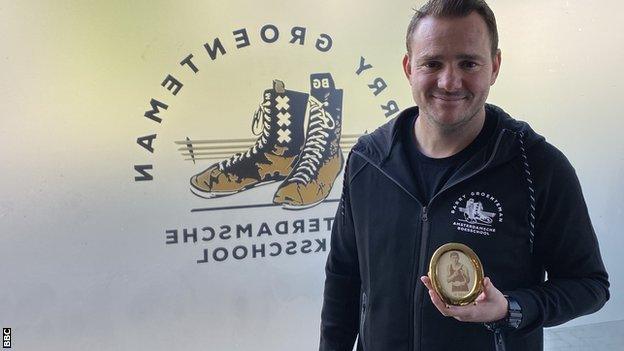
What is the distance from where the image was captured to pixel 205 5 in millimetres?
1969

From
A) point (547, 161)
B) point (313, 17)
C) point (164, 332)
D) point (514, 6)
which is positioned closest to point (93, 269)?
point (164, 332)

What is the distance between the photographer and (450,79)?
43.2 inches

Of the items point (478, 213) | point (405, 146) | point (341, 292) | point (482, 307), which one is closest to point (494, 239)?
point (478, 213)

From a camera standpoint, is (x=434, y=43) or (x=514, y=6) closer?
(x=434, y=43)

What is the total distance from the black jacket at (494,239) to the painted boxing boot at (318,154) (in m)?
0.89

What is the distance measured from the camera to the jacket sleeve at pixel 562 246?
3.50 feet

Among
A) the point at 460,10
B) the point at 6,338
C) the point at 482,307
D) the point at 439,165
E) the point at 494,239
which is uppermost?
the point at 460,10

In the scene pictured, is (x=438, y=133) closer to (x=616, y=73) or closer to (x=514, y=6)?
(x=514, y=6)

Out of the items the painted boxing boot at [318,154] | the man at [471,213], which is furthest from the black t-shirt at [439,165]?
the painted boxing boot at [318,154]

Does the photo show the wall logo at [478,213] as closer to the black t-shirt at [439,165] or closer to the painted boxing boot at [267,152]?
the black t-shirt at [439,165]

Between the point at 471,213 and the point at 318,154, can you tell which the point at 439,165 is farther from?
the point at 318,154

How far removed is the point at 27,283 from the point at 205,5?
48.4 inches

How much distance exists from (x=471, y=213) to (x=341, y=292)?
0.49 meters

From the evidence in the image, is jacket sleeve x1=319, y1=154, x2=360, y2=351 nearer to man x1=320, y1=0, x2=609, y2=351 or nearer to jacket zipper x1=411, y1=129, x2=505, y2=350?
man x1=320, y1=0, x2=609, y2=351
